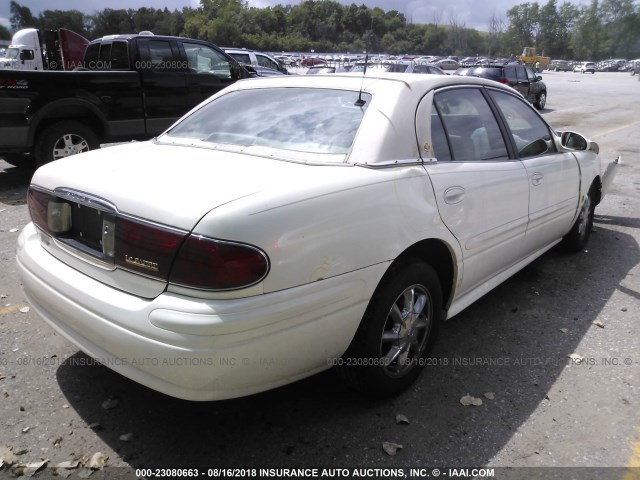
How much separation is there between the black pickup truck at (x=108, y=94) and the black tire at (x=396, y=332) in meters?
6.01

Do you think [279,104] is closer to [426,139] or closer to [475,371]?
[426,139]

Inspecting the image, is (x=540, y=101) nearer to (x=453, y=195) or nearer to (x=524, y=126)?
(x=524, y=126)

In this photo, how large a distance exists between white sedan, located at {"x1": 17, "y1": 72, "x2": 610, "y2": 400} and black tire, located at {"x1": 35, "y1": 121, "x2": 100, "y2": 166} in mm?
4402

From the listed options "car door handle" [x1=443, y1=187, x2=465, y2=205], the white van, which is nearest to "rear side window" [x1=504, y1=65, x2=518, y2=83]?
the white van

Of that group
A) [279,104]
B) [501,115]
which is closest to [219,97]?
[279,104]

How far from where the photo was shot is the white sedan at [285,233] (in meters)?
2.03

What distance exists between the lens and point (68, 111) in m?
7.15

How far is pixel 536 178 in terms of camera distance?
374cm

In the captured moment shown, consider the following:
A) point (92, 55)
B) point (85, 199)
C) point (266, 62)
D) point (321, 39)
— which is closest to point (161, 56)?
point (92, 55)

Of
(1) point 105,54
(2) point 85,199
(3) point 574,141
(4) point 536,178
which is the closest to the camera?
(2) point 85,199

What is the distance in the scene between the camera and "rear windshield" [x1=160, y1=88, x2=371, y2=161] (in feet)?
9.07

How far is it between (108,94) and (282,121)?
5619 mm

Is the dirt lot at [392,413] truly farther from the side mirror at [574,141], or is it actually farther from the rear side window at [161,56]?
the rear side window at [161,56]

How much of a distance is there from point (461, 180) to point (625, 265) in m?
2.85
